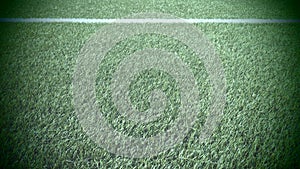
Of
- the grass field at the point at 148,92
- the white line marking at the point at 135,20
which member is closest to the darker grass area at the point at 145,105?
the grass field at the point at 148,92

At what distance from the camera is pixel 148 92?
5.39 feet

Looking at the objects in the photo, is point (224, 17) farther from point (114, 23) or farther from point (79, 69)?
point (79, 69)

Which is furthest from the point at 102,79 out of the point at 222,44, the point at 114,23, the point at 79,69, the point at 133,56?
the point at 222,44

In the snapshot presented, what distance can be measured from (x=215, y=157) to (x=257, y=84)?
2.27 feet

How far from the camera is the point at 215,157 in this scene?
1265 mm

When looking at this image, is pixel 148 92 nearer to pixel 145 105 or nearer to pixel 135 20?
pixel 145 105

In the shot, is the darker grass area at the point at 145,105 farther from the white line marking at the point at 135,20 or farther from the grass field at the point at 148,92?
the white line marking at the point at 135,20

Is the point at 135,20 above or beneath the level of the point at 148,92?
above

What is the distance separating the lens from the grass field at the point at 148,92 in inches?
49.8

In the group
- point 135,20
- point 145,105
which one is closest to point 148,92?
point 145,105

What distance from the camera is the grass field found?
1.26 m

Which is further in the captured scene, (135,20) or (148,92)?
(135,20)

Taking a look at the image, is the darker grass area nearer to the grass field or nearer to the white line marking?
the grass field

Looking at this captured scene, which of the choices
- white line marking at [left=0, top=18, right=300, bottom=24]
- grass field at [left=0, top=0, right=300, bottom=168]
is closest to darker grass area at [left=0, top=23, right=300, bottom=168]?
grass field at [left=0, top=0, right=300, bottom=168]
